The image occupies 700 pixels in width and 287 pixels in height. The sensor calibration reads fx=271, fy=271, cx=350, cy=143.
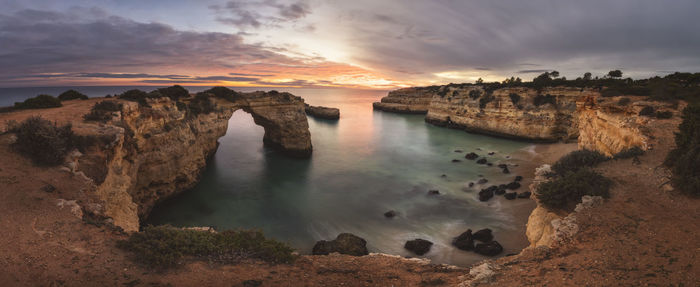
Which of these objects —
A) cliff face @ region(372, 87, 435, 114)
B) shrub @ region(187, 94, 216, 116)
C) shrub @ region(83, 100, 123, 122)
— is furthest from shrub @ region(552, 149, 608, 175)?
cliff face @ region(372, 87, 435, 114)

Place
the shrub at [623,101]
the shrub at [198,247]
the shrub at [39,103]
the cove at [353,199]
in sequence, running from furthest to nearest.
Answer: the shrub at [623,101], the cove at [353,199], the shrub at [39,103], the shrub at [198,247]

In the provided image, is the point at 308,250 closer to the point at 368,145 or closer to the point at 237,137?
the point at 368,145

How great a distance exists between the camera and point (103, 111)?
1121cm

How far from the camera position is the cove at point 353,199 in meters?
12.9

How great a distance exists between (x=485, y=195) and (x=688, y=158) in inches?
363

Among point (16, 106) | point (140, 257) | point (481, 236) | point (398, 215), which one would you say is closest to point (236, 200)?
point (398, 215)

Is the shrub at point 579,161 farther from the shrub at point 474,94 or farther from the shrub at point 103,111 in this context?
the shrub at point 474,94

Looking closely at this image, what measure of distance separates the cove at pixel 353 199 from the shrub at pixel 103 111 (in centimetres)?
553

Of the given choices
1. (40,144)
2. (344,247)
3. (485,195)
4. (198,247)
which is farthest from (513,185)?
(40,144)

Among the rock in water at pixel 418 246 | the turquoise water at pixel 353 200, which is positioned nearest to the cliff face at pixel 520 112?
the turquoise water at pixel 353 200

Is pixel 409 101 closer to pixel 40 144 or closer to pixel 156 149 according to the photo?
pixel 156 149

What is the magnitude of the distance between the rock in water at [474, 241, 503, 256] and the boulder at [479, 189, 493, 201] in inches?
194

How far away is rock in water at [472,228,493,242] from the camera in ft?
38.4

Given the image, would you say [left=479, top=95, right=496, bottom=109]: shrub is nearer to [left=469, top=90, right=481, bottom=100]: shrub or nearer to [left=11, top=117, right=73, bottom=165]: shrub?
[left=469, top=90, right=481, bottom=100]: shrub
